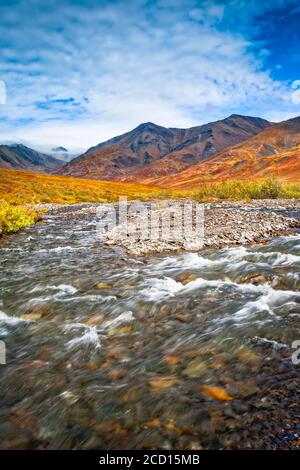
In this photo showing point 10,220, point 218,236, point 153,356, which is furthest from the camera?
point 10,220

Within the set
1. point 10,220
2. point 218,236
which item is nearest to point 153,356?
point 218,236

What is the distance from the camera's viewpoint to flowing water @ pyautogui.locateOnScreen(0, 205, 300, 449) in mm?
5031

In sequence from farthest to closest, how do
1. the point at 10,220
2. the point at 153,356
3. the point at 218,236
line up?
the point at 10,220 → the point at 218,236 → the point at 153,356

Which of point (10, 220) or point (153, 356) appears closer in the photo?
point (153, 356)

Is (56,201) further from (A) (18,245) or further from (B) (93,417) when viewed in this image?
(B) (93,417)

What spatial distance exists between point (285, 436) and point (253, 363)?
6.30 ft

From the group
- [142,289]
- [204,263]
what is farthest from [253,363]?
[204,263]

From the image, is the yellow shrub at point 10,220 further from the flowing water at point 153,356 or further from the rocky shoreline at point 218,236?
the flowing water at point 153,356

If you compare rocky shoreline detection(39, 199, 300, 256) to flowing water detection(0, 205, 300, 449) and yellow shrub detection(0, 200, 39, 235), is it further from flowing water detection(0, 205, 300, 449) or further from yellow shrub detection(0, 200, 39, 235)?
yellow shrub detection(0, 200, 39, 235)

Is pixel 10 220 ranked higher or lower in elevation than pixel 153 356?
higher

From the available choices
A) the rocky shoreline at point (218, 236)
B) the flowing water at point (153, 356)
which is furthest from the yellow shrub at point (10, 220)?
the flowing water at point (153, 356)

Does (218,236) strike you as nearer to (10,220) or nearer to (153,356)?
(153,356)

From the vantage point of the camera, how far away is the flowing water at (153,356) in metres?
5.03

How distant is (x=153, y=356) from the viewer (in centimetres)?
707
